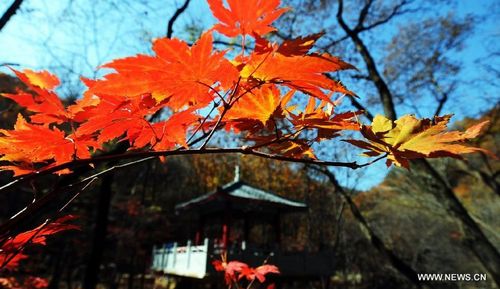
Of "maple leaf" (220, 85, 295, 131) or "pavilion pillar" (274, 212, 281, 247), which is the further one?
"pavilion pillar" (274, 212, 281, 247)

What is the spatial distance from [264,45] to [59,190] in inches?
18.2

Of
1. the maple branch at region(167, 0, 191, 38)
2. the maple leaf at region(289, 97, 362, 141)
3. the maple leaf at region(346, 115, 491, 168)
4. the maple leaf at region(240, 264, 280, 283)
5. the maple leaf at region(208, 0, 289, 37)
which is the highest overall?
the maple branch at region(167, 0, 191, 38)

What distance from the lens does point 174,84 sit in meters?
0.66

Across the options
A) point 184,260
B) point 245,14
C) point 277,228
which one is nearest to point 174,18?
point 245,14

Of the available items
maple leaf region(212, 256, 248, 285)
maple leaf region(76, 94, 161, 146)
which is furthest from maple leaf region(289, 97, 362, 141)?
maple leaf region(212, 256, 248, 285)

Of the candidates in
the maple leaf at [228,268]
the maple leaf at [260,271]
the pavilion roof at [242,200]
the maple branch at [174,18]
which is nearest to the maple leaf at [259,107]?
the maple leaf at [228,268]

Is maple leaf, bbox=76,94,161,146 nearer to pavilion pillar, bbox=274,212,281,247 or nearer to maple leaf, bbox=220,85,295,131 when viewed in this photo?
maple leaf, bbox=220,85,295,131

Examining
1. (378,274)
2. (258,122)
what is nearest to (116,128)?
(258,122)

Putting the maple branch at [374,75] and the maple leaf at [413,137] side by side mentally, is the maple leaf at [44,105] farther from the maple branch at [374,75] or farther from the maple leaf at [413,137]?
the maple branch at [374,75]

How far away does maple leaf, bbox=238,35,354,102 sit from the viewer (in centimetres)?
60

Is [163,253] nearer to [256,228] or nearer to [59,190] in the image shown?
[256,228]

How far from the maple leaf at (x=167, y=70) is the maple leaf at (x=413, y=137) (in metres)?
0.32

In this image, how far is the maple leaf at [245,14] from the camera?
0.67 metres

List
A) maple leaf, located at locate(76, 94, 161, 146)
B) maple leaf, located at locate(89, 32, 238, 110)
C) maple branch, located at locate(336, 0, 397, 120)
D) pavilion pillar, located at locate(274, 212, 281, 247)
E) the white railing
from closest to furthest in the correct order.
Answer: maple leaf, located at locate(89, 32, 238, 110) → maple leaf, located at locate(76, 94, 161, 146) → maple branch, located at locate(336, 0, 397, 120) → the white railing → pavilion pillar, located at locate(274, 212, 281, 247)
